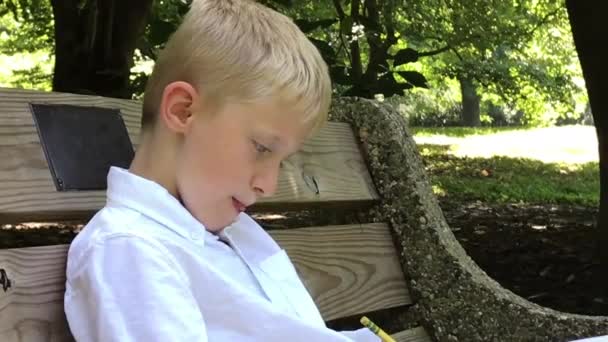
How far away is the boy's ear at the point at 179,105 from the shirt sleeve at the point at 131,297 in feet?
0.73

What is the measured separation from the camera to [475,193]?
9.27 metres

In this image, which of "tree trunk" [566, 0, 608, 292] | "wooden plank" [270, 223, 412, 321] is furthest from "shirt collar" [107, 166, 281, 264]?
"tree trunk" [566, 0, 608, 292]

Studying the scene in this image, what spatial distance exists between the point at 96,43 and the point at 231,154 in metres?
2.54

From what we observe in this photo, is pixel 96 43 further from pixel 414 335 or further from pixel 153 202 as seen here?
pixel 153 202

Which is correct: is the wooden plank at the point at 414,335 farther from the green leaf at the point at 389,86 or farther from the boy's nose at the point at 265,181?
the green leaf at the point at 389,86

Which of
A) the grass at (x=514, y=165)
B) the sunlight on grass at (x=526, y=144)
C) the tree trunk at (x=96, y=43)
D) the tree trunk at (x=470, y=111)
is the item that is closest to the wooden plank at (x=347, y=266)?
the tree trunk at (x=96, y=43)

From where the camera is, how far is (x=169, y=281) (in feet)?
4.33

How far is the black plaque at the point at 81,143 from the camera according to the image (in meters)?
1.59

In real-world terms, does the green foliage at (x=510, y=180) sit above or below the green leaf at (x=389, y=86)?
below

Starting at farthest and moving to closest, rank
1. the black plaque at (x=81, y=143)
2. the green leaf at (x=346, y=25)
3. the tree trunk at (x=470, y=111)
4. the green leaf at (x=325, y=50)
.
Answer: the tree trunk at (x=470, y=111), the green leaf at (x=346, y=25), the green leaf at (x=325, y=50), the black plaque at (x=81, y=143)

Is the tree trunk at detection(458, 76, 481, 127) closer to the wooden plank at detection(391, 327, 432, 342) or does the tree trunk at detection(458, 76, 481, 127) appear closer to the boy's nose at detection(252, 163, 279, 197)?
the wooden plank at detection(391, 327, 432, 342)

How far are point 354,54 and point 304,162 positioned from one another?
10.2 ft

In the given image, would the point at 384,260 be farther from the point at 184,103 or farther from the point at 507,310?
the point at 184,103

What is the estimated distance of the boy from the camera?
4.54 feet
